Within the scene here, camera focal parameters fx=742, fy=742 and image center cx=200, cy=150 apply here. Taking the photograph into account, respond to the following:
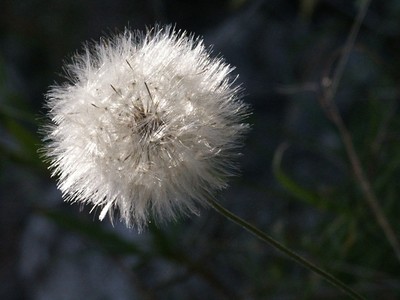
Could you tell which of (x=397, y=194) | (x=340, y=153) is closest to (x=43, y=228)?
(x=340, y=153)

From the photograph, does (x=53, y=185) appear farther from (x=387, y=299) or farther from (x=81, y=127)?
(x=81, y=127)

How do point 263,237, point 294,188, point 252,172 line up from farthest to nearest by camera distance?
1. point 252,172
2. point 294,188
3. point 263,237

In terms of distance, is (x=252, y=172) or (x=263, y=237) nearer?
(x=263, y=237)

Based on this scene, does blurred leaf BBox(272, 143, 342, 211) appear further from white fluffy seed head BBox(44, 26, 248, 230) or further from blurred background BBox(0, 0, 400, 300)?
white fluffy seed head BBox(44, 26, 248, 230)

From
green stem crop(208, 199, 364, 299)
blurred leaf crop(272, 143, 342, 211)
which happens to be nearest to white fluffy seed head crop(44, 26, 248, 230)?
green stem crop(208, 199, 364, 299)

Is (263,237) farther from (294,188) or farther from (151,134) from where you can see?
(294,188)

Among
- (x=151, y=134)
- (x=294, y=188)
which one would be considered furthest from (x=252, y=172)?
(x=151, y=134)
